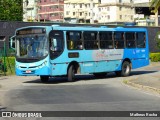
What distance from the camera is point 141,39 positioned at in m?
31.6

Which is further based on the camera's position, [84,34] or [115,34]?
[115,34]

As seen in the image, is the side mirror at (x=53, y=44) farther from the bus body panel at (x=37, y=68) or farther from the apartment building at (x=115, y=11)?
the apartment building at (x=115, y=11)

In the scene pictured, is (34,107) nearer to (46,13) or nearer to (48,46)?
(48,46)

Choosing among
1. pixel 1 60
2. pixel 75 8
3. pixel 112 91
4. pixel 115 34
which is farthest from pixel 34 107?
pixel 75 8

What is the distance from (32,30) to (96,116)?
1326 centimetres

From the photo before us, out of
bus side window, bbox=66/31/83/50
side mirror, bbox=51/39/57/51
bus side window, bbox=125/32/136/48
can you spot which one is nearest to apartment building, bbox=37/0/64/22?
bus side window, bbox=125/32/136/48

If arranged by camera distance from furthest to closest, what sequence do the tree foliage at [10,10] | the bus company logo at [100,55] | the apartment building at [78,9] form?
the apartment building at [78,9] → the tree foliage at [10,10] → the bus company logo at [100,55]

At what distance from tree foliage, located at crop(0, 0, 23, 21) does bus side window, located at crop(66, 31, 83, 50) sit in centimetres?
3982

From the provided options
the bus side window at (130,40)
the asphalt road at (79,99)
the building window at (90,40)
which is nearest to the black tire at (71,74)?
the building window at (90,40)

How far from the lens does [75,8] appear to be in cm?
15575

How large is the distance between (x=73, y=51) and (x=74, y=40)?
25.1 inches

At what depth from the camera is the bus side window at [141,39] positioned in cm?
3128

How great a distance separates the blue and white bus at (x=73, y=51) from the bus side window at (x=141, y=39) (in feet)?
1.24

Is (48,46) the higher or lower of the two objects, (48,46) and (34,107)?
the higher
